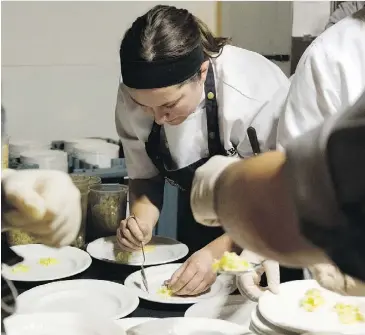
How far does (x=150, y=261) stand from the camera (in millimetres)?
966

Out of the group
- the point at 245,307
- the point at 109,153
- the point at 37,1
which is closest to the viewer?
the point at 245,307

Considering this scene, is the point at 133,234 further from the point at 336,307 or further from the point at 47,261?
the point at 336,307

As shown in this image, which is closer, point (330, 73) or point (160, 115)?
point (330, 73)

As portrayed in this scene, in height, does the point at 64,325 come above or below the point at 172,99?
below

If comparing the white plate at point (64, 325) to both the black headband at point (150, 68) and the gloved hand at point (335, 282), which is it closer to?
the gloved hand at point (335, 282)

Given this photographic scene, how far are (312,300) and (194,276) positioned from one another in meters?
0.21

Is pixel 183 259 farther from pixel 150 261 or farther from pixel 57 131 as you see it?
pixel 57 131

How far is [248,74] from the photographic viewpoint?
3.12ft

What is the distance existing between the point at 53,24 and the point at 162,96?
2.72 feet

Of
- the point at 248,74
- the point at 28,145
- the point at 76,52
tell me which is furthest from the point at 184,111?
the point at 76,52

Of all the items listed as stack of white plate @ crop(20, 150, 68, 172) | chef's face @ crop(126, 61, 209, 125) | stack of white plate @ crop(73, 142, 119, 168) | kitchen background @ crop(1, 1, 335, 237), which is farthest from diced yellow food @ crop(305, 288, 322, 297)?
kitchen background @ crop(1, 1, 335, 237)

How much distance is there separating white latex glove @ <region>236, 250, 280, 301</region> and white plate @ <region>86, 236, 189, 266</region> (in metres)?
0.23

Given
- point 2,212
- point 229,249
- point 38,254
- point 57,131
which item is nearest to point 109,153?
point 57,131

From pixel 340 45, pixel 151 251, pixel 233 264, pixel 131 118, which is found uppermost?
pixel 340 45
